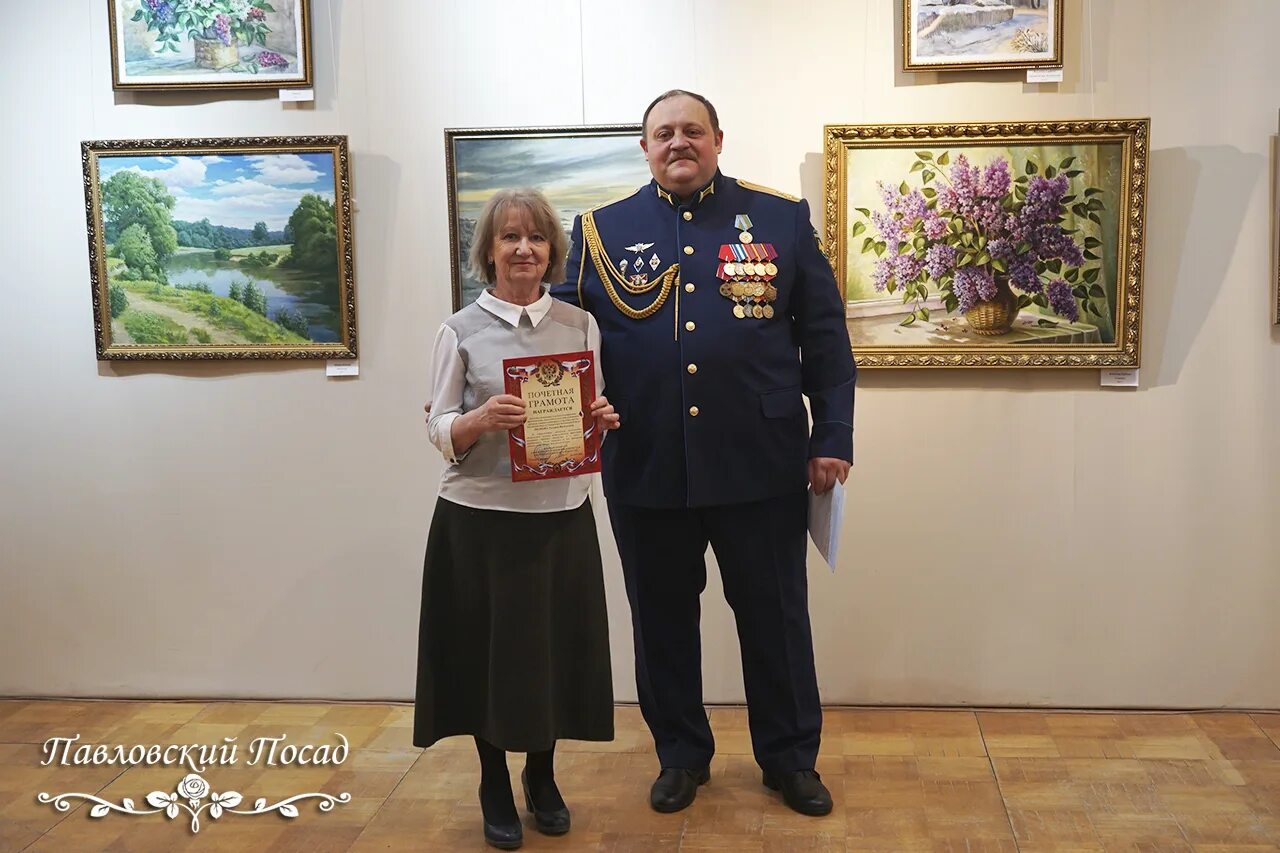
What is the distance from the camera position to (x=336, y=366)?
3.52 metres

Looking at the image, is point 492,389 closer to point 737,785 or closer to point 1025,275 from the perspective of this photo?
point 737,785

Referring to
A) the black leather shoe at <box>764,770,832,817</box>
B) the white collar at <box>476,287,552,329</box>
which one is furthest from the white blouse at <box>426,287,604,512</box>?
the black leather shoe at <box>764,770,832,817</box>

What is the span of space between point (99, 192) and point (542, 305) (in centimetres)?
178

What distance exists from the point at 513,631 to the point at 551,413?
48 centimetres

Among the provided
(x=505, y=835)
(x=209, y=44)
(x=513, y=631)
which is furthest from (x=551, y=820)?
(x=209, y=44)

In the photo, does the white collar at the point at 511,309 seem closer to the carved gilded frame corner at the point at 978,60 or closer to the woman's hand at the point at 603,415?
the woman's hand at the point at 603,415

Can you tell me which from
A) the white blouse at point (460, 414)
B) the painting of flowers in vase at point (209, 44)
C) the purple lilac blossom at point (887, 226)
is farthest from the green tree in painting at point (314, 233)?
the purple lilac blossom at point (887, 226)

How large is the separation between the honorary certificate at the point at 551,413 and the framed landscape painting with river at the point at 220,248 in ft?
A: 4.17

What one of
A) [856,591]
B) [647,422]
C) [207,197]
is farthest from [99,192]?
[856,591]

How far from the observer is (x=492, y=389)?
2.47m

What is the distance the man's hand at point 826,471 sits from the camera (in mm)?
2719

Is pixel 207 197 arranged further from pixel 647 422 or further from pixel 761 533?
pixel 761 533

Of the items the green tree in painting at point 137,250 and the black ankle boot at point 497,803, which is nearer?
the black ankle boot at point 497,803

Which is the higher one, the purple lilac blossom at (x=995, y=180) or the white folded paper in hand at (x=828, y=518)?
the purple lilac blossom at (x=995, y=180)
